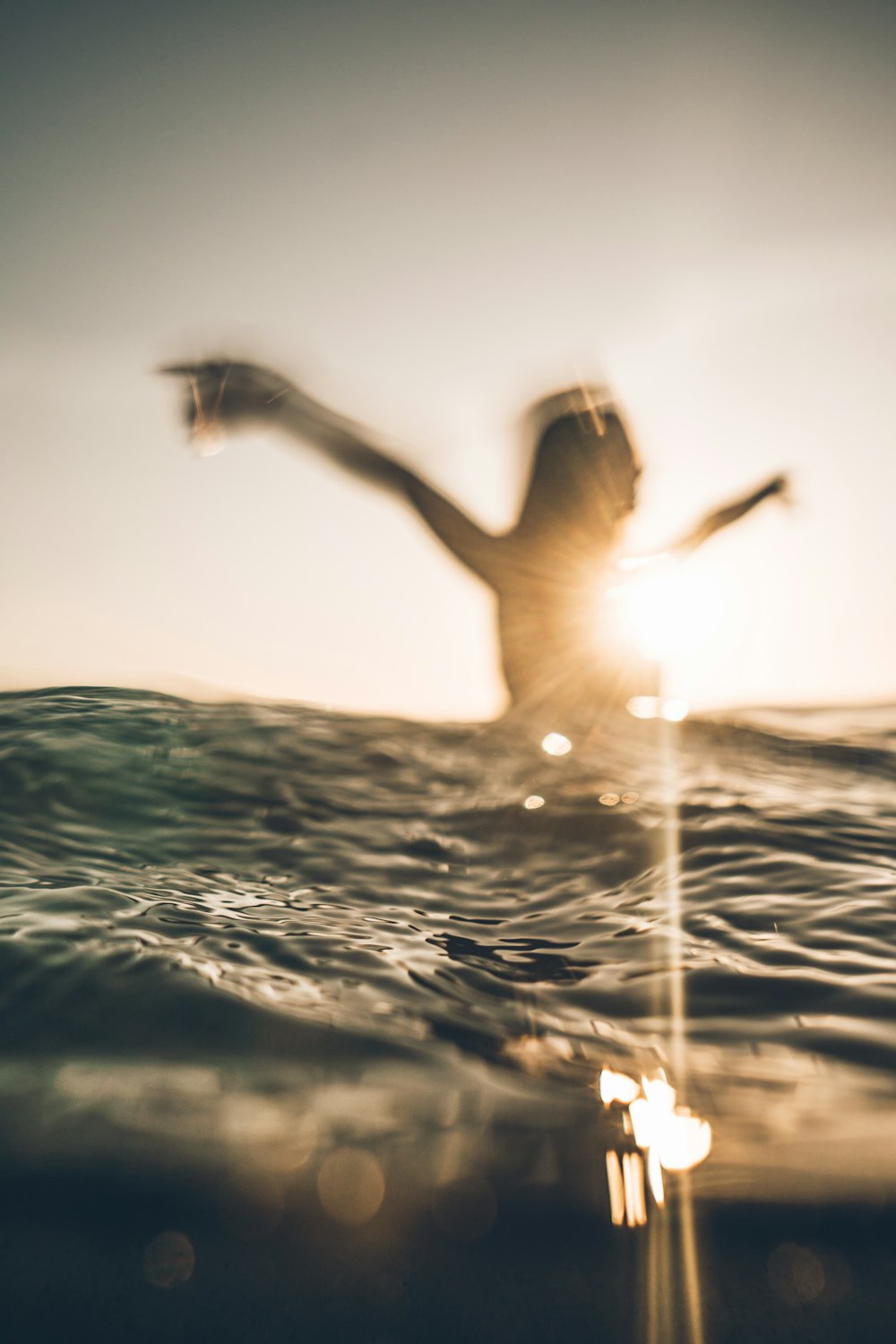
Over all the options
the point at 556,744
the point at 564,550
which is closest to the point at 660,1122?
the point at 564,550

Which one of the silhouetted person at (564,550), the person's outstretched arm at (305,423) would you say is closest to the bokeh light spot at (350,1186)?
the person's outstretched arm at (305,423)

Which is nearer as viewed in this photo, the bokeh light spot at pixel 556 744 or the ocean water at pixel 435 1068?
the ocean water at pixel 435 1068

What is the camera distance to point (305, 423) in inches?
161

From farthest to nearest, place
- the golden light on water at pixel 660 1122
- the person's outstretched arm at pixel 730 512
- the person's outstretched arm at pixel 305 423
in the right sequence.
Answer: the person's outstretched arm at pixel 730 512 < the person's outstretched arm at pixel 305 423 < the golden light on water at pixel 660 1122

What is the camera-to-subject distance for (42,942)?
6.75 feet

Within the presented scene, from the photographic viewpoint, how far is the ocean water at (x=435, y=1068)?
101cm

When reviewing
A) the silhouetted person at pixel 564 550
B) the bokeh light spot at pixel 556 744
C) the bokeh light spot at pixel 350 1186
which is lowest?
the bokeh light spot at pixel 350 1186

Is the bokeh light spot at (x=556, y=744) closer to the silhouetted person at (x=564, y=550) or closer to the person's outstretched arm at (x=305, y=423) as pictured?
the silhouetted person at (x=564, y=550)

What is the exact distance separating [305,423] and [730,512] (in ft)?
8.98

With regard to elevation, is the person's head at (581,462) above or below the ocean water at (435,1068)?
above

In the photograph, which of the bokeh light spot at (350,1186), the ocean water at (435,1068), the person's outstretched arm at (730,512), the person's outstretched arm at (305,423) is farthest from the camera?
the person's outstretched arm at (730,512)

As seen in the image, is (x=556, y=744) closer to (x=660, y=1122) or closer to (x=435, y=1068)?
(x=435, y=1068)

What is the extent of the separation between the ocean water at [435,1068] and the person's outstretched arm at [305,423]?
5.47ft

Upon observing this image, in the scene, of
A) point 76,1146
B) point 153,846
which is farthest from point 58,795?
point 76,1146
